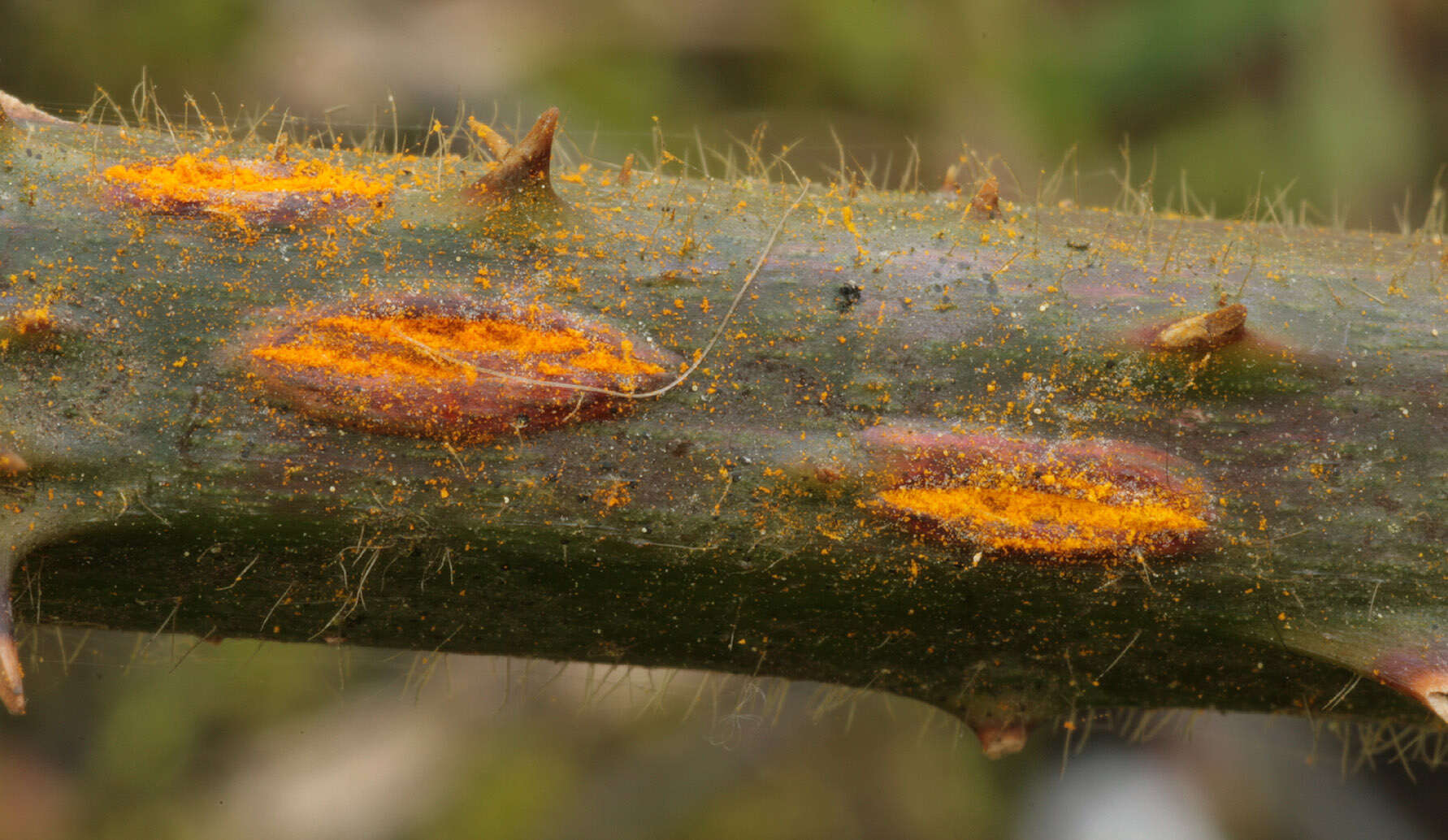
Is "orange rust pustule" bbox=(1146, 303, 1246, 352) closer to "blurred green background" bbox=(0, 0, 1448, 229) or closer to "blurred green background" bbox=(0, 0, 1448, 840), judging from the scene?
"blurred green background" bbox=(0, 0, 1448, 840)

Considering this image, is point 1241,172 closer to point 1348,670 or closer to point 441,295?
point 1348,670

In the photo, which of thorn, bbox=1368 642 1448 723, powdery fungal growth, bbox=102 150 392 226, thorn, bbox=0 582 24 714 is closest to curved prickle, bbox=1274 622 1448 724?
thorn, bbox=1368 642 1448 723

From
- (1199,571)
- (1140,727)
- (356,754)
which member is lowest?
(356,754)

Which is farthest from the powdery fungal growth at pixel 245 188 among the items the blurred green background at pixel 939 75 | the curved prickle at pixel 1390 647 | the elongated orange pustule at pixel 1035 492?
the blurred green background at pixel 939 75

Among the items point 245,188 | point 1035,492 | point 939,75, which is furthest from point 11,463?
point 939,75

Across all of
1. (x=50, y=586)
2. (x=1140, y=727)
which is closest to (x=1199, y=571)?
(x=1140, y=727)

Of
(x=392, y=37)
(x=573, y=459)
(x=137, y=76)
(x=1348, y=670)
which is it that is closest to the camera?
(x=573, y=459)
